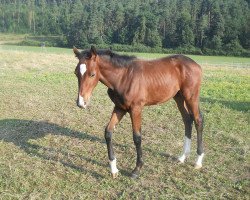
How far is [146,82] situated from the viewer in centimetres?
539

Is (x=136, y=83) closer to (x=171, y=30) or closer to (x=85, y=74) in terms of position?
(x=85, y=74)

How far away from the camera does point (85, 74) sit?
473cm

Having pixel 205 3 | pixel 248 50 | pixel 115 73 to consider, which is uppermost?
pixel 205 3

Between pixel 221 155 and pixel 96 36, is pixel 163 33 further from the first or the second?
pixel 221 155

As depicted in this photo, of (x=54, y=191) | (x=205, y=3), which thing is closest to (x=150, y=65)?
(x=54, y=191)

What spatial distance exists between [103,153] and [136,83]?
1.89 meters

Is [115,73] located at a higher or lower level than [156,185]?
Result: higher

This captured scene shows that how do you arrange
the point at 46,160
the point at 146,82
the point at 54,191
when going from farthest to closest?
the point at 46,160 → the point at 146,82 → the point at 54,191

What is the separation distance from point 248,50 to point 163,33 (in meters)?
18.1

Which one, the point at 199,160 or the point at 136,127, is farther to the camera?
the point at 199,160

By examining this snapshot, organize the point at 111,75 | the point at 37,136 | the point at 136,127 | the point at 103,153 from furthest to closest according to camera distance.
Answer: the point at 37,136 < the point at 103,153 < the point at 136,127 < the point at 111,75

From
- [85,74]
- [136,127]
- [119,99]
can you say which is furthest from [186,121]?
[85,74]

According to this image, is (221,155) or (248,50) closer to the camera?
(221,155)

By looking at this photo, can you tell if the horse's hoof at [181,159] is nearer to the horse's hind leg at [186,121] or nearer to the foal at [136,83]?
the foal at [136,83]
